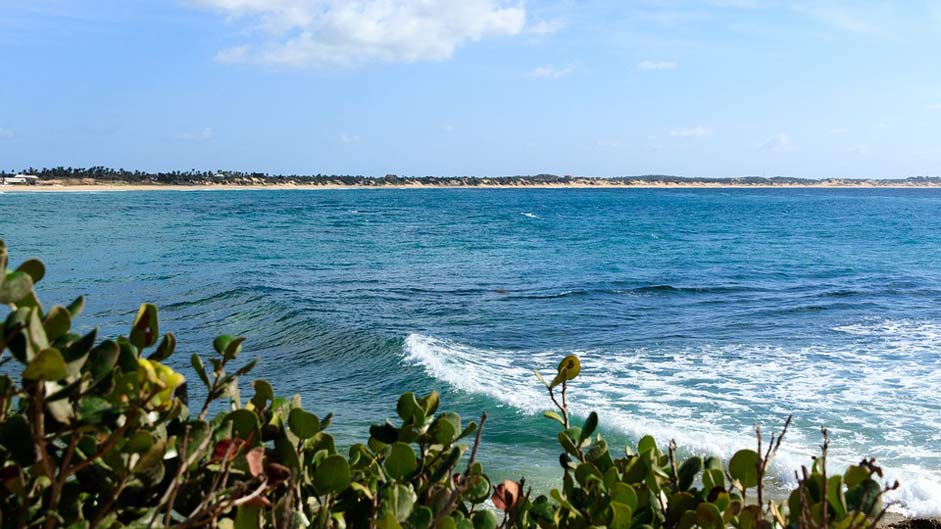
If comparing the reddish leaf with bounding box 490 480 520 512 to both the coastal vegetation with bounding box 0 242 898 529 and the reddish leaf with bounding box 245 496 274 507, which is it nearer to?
the coastal vegetation with bounding box 0 242 898 529

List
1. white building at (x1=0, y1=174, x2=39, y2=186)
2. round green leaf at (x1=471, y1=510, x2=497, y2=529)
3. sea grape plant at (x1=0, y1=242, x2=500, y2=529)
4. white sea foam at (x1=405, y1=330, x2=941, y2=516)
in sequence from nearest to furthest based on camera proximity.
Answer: sea grape plant at (x1=0, y1=242, x2=500, y2=529)
round green leaf at (x1=471, y1=510, x2=497, y2=529)
white sea foam at (x1=405, y1=330, x2=941, y2=516)
white building at (x1=0, y1=174, x2=39, y2=186)

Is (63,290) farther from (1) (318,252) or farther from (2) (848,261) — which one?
(2) (848,261)

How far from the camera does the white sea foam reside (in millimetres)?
7125

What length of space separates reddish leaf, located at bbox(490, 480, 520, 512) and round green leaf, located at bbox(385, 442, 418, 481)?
0.28 metres

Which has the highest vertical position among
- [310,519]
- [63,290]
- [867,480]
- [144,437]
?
[144,437]

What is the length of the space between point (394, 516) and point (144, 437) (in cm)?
52

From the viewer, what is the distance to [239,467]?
1.58m

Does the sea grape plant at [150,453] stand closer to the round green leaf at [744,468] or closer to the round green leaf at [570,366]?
the round green leaf at [570,366]

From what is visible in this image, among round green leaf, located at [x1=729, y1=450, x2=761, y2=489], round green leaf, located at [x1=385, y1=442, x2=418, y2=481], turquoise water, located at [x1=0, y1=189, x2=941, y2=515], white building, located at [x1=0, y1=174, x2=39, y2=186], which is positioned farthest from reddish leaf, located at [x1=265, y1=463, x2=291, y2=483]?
white building, located at [x1=0, y1=174, x2=39, y2=186]

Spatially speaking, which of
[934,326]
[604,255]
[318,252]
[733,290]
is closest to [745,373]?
[934,326]

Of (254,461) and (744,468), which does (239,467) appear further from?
(744,468)

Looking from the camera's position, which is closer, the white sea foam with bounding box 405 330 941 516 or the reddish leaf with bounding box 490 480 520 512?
the reddish leaf with bounding box 490 480 520 512

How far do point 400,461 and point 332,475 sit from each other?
16 centimetres

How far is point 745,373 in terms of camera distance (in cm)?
1005
